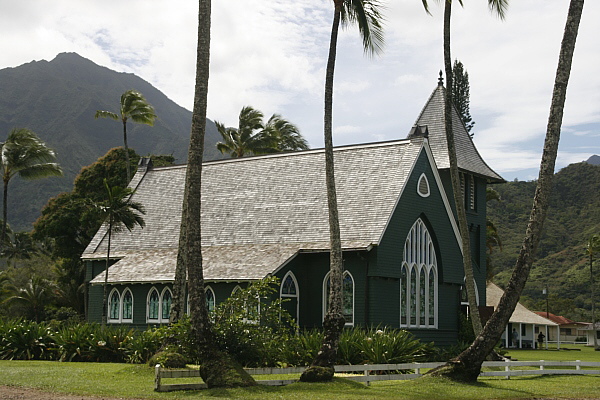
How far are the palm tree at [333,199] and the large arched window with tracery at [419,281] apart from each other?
1119 cm

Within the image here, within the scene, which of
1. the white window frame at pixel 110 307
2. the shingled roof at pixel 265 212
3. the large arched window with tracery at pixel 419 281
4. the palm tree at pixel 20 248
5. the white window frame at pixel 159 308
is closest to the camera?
the shingled roof at pixel 265 212

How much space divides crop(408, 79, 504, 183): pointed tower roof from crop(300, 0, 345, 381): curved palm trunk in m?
16.5

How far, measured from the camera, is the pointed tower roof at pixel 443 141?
1542 inches

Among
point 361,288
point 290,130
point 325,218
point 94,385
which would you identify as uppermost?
point 290,130

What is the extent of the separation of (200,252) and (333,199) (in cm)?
456

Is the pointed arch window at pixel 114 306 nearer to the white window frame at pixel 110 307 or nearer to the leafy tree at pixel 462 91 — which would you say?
the white window frame at pixel 110 307

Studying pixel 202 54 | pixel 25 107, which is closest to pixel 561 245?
pixel 202 54

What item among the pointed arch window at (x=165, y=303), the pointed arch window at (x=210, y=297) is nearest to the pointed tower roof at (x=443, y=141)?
the pointed arch window at (x=210, y=297)

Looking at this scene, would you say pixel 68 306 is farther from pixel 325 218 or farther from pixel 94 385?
pixel 94 385

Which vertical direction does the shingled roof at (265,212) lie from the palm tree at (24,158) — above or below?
below

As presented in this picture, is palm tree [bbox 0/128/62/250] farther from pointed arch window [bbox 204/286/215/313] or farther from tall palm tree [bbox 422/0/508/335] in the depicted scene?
tall palm tree [bbox 422/0/508/335]

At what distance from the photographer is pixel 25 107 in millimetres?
199375

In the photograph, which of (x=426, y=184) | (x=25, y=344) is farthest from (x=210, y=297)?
(x=426, y=184)

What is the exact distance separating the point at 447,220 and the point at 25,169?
75.1ft
